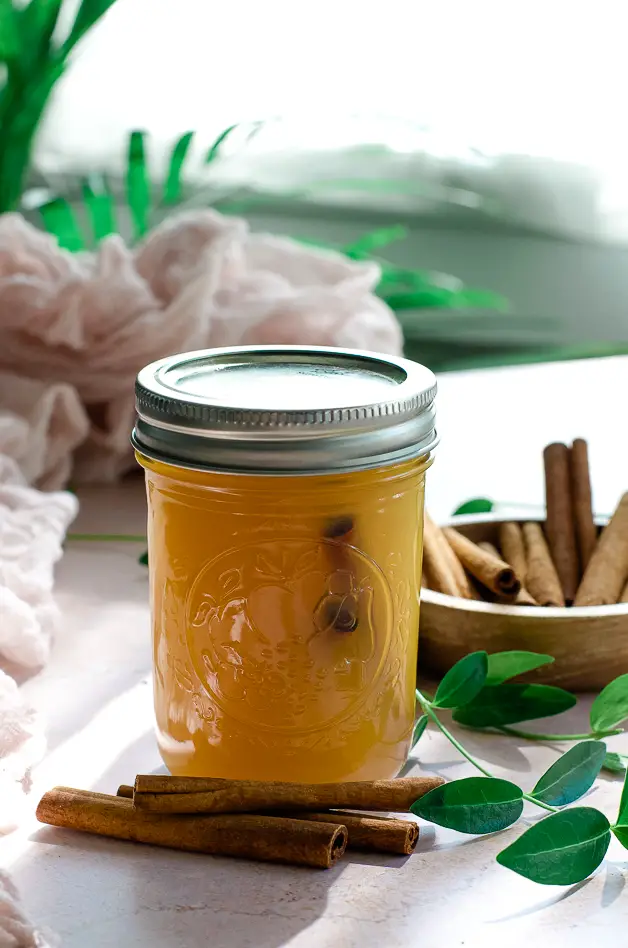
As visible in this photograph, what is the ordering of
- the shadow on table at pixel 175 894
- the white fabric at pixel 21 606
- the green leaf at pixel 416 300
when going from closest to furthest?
the shadow on table at pixel 175 894 < the white fabric at pixel 21 606 < the green leaf at pixel 416 300

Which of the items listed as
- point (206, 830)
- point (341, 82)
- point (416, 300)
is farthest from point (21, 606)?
point (341, 82)

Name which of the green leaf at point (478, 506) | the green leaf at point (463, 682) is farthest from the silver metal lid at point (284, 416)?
the green leaf at point (478, 506)

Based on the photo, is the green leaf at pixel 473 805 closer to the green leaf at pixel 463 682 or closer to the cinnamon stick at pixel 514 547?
the green leaf at pixel 463 682

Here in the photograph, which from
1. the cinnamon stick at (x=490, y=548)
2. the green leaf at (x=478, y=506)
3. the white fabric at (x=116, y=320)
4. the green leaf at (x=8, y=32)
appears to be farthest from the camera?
the green leaf at (x=8, y=32)

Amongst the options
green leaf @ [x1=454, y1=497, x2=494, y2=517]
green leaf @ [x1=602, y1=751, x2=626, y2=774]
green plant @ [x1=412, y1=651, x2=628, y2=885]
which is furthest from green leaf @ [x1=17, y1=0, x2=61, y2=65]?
green leaf @ [x1=602, y1=751, x2=626, y2=774]

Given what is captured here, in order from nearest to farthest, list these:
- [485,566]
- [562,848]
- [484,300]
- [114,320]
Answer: [562,848], [485,566], [114,320], [484,300]

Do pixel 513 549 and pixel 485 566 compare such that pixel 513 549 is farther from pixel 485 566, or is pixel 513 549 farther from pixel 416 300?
pixel 416 300

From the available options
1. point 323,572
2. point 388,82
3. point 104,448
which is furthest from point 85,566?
point 388,82
